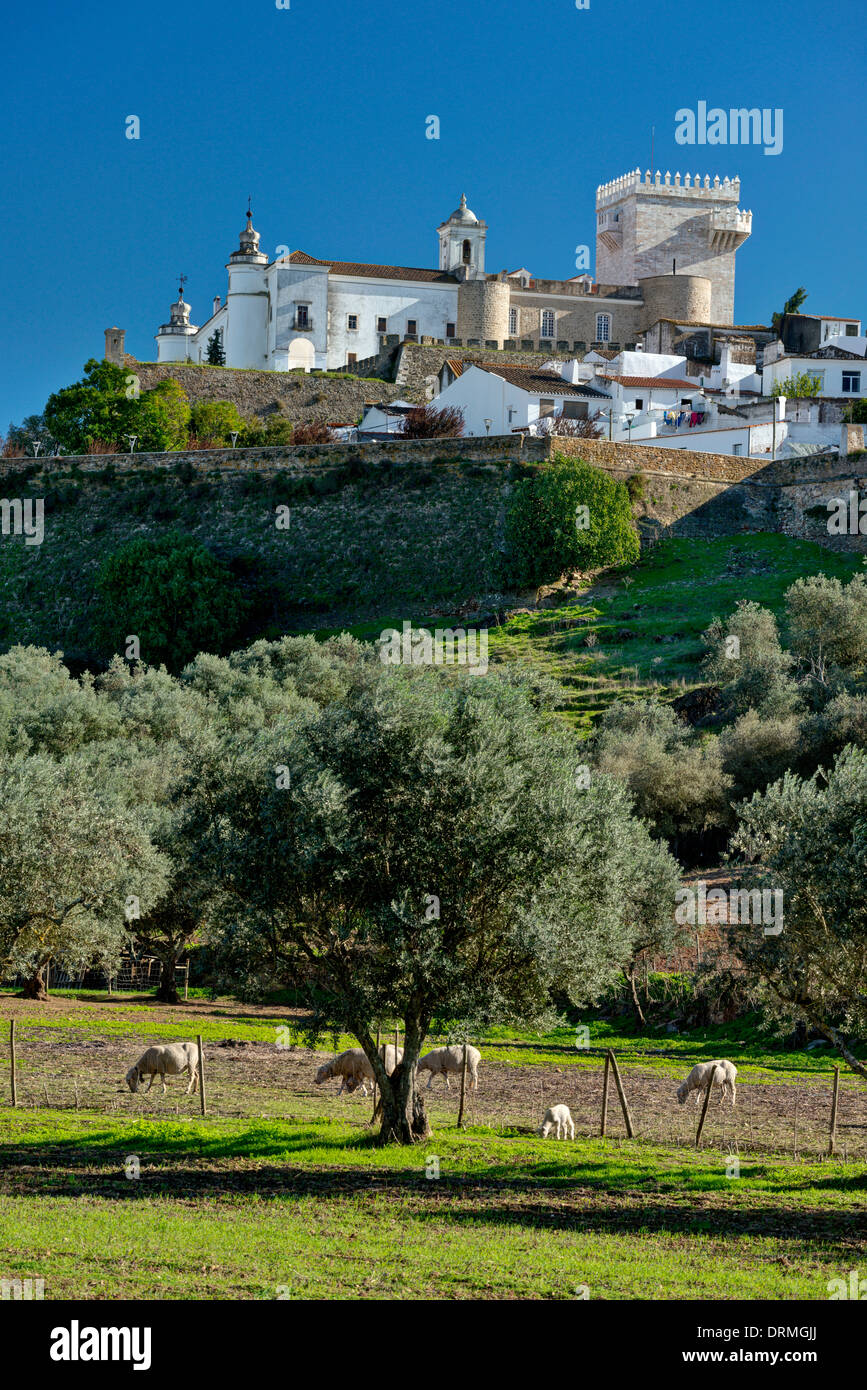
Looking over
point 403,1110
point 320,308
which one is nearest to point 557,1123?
point 403,1110

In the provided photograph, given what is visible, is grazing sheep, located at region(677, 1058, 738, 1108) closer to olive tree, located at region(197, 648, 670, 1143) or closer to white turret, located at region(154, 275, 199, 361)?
olive tree, located at region(197, 648, 670, 1143)

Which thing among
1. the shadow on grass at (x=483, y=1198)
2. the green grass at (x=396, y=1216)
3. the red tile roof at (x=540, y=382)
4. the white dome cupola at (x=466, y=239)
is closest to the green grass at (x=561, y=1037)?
the green grass at (x=396, y=1216)

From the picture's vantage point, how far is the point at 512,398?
80062 mm

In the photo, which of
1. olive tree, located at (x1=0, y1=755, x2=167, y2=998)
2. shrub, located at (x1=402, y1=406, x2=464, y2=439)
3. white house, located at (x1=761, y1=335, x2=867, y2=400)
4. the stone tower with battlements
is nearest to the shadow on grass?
olive tree, located at (x1=0, y1=755, x2=167, y2=998)

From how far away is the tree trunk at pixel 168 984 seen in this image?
124 ft

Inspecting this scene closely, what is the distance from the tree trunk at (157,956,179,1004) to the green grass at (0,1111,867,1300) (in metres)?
16.9

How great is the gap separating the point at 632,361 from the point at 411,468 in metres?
21.7

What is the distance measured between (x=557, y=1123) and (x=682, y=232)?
98421mm

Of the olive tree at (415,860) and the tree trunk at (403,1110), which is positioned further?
the tree trunk at (403,1110)

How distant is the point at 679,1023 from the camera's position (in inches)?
1331

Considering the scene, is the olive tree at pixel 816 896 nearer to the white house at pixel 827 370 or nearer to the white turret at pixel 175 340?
the white house at pixel 827 370

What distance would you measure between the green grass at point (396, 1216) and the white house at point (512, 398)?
62101 mm
